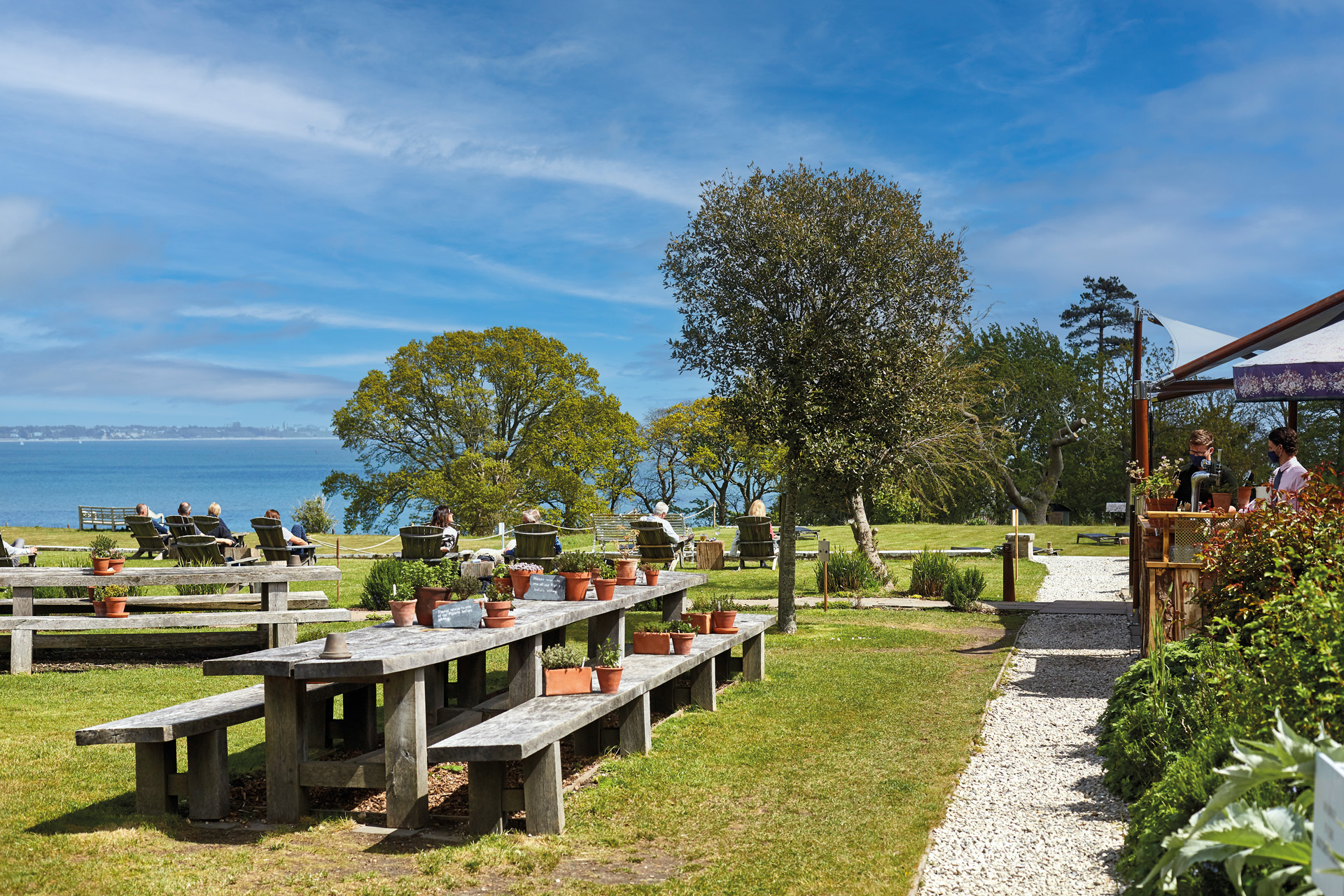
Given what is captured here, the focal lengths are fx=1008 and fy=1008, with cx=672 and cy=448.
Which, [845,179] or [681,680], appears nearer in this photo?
[681,680]

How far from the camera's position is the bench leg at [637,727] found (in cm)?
604

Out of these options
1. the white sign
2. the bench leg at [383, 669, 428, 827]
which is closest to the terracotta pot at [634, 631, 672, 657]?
the bench leg at [383, 669, 428, 827]

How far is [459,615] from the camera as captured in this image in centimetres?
554

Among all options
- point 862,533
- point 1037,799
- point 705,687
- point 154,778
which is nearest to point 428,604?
point 154,778

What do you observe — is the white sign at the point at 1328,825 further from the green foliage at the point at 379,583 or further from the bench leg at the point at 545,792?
the green foliage at the point at 379,583

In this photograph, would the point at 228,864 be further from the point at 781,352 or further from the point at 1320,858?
the point at 781,352

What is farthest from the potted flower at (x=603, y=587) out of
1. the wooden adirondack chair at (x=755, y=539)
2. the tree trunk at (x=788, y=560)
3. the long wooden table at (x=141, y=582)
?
the wooden adirondack chair at (x=755, y=539)

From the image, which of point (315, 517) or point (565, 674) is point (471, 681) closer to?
point (565, 674)

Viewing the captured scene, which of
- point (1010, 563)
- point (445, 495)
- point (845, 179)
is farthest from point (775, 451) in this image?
point (845, 179)

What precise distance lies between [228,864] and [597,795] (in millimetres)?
1780

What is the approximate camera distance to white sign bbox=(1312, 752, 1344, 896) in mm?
1271

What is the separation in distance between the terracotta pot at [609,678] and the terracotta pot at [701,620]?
214cm

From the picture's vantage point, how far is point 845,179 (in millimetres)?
10750

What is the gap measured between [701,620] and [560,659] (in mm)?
2182
